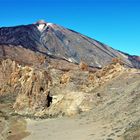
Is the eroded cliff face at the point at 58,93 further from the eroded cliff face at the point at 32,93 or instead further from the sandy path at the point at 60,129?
the sandy path at the point at 60,129

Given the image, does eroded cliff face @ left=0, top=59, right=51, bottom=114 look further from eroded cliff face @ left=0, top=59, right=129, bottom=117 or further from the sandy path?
the sandy path

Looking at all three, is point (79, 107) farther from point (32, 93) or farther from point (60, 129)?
point (32, 93)

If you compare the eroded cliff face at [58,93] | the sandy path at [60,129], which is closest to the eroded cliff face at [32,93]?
the eroded cliff face at [58,93]

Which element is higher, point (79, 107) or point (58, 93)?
point (58, 93)

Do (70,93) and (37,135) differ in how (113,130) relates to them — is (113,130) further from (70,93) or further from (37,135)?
(70,93)

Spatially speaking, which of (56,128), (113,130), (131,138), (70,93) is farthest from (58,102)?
(131,138)

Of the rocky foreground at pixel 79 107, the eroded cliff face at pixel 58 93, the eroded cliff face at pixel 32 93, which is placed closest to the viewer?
the rocky foreground at pixel 79 107

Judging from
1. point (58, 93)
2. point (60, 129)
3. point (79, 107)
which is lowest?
point (60, 129)

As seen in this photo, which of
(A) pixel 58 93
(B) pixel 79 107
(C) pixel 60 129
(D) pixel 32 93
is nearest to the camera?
(C) pixel 60 129

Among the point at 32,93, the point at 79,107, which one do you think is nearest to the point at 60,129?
the point at 79,107

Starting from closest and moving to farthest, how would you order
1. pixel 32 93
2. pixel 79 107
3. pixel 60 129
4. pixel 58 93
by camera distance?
1. pixel 60 129
2. pixel 79 107
3. pixel 32 93
4. pixel 58 93

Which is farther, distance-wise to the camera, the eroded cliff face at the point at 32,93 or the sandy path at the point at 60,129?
the eroded cliff face at the point at 32,93

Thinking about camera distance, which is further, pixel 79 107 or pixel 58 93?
pixel 58 93

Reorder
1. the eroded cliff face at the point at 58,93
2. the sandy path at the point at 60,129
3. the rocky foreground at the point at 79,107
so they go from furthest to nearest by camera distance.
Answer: the eroded cliff face at the point at 58,93, the rocky foreground at the point at 79,107, the sandy path at the point at 60,129
